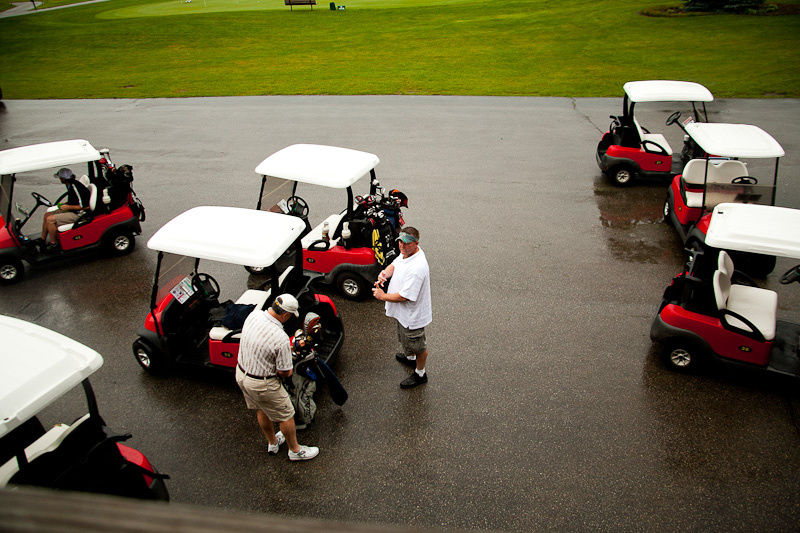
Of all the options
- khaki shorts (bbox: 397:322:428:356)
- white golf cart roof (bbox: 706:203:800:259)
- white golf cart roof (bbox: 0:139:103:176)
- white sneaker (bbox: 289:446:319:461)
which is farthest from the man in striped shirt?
white golf cart roof (bbox: 0:139:103:176)

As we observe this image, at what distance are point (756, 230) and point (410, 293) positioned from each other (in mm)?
3727

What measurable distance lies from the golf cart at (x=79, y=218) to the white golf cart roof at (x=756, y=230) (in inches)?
335

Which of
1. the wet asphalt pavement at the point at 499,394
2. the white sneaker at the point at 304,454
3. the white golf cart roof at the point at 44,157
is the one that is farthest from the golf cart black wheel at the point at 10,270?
the white sneaker at the point at 304,454

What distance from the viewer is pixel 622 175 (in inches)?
412

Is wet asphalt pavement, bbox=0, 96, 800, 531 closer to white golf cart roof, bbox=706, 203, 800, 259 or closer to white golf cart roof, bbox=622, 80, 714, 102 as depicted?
white golf cart roof, bbox=706, 203, 800, 259

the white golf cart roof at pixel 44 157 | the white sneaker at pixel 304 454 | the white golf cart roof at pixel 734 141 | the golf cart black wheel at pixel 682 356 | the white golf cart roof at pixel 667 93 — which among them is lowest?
the white sneaker at pixel 304 454

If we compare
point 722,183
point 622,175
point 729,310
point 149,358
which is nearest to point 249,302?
point 149,358

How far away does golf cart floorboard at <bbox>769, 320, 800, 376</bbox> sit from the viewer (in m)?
5.28

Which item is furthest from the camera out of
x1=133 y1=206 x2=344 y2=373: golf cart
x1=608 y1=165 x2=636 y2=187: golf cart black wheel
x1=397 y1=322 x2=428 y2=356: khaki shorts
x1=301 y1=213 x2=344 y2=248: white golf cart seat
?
x1=608 y1=165 x2=636 y2=187: golf cart black wheel

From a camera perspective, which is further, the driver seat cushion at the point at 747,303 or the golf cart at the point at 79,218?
the golf cart at the point at 79,218

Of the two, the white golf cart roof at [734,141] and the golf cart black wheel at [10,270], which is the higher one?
the white golf cart roof at [734,141]

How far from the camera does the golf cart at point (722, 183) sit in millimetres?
7102

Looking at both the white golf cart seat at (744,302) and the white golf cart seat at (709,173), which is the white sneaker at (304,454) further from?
the white golf cart seat at (709,173)

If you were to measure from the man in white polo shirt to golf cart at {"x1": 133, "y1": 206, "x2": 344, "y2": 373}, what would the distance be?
86 cm
